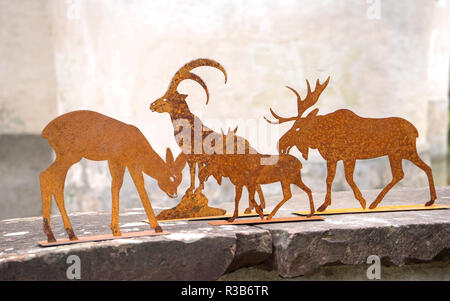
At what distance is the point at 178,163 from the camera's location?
9.20 feet

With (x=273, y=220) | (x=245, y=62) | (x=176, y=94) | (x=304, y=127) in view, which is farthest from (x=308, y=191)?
(x=245, y=62)

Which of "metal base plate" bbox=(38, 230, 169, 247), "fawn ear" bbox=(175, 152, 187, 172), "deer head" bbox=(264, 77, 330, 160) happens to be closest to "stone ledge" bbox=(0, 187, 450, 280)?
"metal base plate" bbox=(38, 230, 169, 247)

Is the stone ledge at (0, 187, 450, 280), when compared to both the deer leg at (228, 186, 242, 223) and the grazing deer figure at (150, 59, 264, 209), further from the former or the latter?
the grazing deer figure at (150, 59, 264, 209)

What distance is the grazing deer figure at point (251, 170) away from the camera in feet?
8.97

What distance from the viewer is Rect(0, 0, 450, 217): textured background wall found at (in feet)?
15.2

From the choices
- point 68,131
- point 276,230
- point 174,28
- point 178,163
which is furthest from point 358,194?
point 174,28

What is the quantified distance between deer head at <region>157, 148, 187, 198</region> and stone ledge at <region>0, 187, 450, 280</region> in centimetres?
17

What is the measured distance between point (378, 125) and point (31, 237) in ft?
6.31

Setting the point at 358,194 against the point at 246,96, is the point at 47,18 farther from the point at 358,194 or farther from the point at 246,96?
the point at 358,194

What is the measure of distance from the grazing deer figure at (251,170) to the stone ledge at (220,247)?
0.66ft

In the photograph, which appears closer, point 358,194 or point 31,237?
point 31,237

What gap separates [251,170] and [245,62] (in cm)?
212

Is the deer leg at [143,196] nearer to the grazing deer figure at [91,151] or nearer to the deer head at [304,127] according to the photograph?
the grazing deer figure at [91,151]

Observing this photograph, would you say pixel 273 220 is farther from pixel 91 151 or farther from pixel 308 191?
pixel 91 151
